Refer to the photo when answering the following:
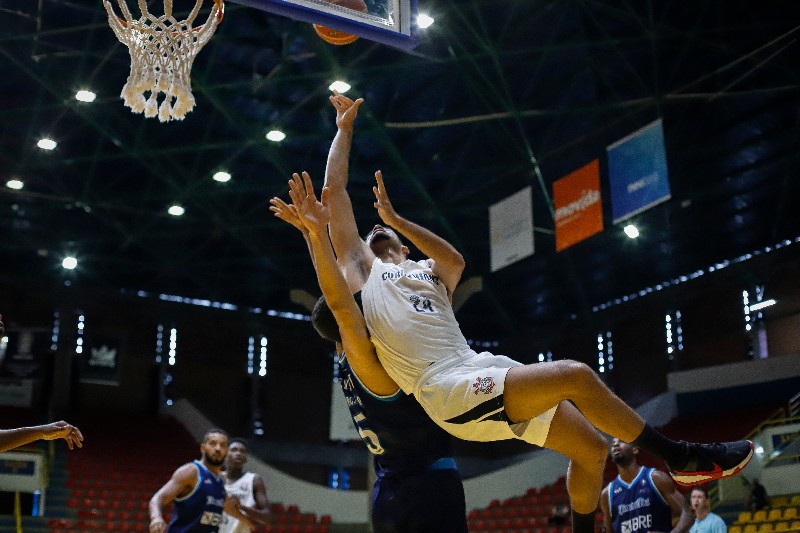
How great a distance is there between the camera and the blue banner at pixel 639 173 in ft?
43.4

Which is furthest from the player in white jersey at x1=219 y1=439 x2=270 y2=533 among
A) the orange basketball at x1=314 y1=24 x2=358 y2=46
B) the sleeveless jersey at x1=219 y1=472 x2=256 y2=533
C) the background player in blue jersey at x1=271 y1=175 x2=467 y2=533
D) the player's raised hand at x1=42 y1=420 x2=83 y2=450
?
the background player in blue jersey at x1=271 y1=175 x2=467 y2=533

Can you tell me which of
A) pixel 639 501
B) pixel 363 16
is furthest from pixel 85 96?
pixel 639 501

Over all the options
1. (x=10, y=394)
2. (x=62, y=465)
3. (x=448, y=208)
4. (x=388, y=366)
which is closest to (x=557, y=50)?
(x=448, y=208)

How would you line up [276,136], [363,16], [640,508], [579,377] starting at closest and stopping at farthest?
1. [579,377]
2. [363,16]
3. [640,508]
4. [276,136]

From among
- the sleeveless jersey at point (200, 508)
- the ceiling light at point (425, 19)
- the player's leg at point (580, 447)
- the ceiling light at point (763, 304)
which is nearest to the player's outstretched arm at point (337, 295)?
the player's leg at point (580, 447)

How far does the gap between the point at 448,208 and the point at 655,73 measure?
6.37 m

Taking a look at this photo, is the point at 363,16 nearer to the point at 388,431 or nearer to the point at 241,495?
the point at 388,431

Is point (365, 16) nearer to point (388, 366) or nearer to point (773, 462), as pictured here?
point (388, 366)

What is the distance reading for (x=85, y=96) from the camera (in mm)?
16938

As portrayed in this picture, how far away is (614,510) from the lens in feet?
28.9

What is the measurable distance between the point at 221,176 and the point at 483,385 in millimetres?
16938

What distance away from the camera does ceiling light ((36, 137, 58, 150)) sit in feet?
61.6

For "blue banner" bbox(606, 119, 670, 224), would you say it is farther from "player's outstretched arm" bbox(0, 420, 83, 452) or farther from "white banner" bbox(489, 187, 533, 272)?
"player's outstretched arm" bbox(0, 420, 83, 452)

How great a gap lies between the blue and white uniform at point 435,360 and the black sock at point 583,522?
1.36ft
